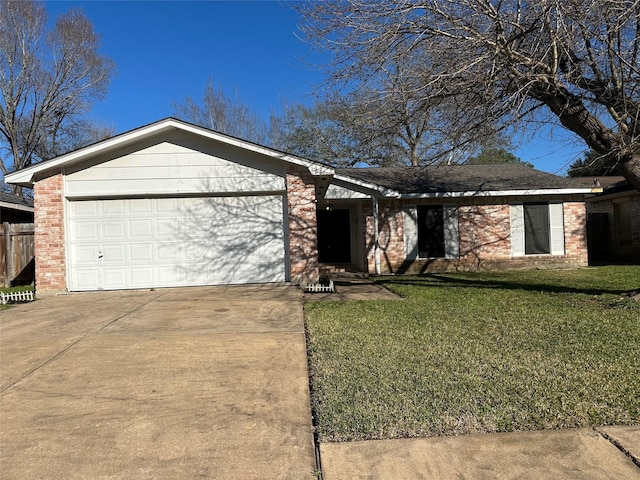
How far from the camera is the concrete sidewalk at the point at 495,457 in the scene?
2713 millimetres

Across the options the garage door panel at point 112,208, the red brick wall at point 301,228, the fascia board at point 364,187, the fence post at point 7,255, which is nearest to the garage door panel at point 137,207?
the garage door panel at point 112,208

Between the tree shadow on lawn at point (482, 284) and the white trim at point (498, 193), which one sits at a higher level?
the white trim at point (498, 193)

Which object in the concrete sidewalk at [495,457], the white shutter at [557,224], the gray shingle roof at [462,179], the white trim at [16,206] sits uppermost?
the gray shingle roof at [462,179]

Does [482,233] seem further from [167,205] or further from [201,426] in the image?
[201,426]

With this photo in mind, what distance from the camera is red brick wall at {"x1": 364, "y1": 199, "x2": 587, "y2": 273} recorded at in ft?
46.9

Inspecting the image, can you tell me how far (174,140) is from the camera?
34.7 feet

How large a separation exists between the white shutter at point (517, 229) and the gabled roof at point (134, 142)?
24.2 ft

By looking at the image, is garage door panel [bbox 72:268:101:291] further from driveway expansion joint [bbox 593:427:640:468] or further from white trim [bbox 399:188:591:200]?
driveway expansion joint [bbox 593:427:640:468]

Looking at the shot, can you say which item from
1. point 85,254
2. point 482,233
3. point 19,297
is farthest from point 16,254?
point 482,233

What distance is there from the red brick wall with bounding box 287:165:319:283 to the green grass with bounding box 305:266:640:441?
7.83 ft

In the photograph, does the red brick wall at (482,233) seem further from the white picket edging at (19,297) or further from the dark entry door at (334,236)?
the white picket edging at (19,297)

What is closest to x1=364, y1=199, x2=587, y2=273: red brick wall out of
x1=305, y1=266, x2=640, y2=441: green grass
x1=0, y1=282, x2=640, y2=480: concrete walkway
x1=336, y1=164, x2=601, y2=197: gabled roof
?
x1=336, y1=164, x2=601, y2=197: gabled roof

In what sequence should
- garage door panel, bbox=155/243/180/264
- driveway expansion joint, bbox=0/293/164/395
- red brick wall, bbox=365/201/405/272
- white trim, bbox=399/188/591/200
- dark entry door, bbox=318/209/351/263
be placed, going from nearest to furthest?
driveway expansion joint, bbox=0/293/164/395 < garage door panel, bbox=155/243/180/264 < white trim, bbox=399/188/591/200 < red brick wall, bbox=365/201/405/272 < dark entry door, bbox=318/209/351/263

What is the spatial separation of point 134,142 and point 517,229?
1184 cm
